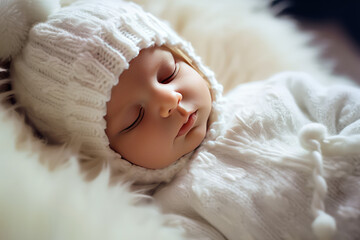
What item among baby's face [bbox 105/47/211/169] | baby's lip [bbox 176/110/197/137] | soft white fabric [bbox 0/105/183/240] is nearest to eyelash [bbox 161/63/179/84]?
baby's face [bbox 105/47/211/169]

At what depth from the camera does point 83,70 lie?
0.77 metres

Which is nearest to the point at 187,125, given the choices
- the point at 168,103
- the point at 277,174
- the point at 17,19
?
the point at 168,103

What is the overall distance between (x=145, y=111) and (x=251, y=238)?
38cm

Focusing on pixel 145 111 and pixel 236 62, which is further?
pixel 236 62

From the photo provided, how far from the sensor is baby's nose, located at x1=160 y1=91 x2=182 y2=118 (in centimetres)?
77

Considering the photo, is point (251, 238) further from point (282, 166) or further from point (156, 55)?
point (156, 55)

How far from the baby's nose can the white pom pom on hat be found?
0.37 m

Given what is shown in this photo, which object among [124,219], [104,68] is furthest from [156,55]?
[124,219]

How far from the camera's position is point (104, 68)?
0.77m

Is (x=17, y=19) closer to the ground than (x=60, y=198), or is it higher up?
higher up

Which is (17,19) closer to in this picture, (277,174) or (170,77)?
(170,77)

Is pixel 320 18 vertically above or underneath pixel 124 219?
above

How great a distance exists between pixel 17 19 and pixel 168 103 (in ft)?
1.35

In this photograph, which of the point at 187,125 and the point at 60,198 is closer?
the point at 60,198
